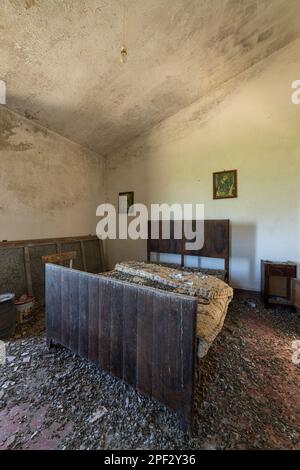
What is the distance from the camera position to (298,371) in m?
1.66

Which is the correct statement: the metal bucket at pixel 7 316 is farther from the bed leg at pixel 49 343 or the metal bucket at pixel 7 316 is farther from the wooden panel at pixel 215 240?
the wooden panel at pixel 215 240

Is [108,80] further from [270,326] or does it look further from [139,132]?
[270,326]

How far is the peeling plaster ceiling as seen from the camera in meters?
1.83

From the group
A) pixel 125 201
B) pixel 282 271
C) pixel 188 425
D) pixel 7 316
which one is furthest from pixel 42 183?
pixel 282 271

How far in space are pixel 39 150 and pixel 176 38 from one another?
227cm

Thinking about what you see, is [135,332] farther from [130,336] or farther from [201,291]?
[201,291]

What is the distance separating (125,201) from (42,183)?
4.99 feet

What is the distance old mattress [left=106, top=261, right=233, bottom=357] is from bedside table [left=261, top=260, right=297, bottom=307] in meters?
0.97

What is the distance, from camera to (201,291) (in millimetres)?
1853

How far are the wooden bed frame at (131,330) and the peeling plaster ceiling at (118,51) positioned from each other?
2.11 metres

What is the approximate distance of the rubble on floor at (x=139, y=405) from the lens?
1134 mm

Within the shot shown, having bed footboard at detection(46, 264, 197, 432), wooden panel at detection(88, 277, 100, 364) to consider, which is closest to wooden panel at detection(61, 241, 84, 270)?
bed footboard at detection(46, 264, 197, 432)

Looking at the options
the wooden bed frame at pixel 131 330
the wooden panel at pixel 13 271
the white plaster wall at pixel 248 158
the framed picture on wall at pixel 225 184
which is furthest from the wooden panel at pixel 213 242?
the wooden panel at pixel 13 271

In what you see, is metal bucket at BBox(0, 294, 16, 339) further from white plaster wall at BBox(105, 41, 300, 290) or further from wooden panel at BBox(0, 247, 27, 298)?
white plaster wall at BBox(105, 41, 300, 290)
